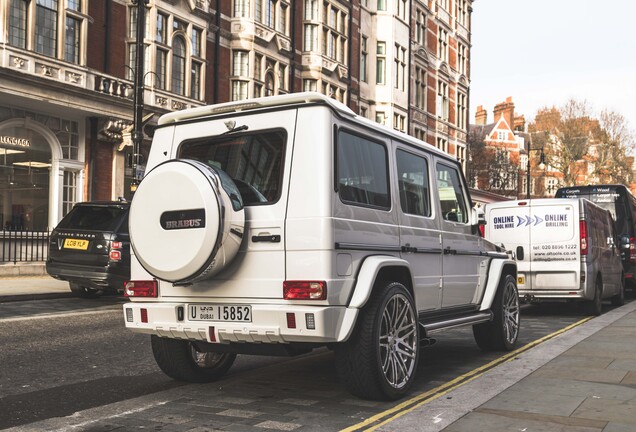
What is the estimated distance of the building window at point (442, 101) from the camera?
47.5 meters

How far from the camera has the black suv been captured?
41.2 ft

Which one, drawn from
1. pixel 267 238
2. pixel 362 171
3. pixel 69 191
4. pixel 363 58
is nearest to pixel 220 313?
pixel 267 238

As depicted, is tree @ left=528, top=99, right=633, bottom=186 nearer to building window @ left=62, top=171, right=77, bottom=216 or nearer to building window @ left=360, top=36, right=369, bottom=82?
building window @ left=360, top=36, right=369, bottom=82

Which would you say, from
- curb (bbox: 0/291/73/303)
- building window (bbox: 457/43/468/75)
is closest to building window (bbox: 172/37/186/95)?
curb (bbox: 0/291/73/303)

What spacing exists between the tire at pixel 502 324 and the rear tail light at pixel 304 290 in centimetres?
363

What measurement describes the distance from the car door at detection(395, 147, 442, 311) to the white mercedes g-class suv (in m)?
0.08

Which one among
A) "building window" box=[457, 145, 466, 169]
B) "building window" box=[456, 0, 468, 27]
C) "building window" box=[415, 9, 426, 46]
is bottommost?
"building window" box=[457, 145, 466, 169]

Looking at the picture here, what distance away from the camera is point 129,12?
76.5 feet

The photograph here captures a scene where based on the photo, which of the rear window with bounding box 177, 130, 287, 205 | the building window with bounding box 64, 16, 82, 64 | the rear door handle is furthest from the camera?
the building window with bounding box 64, 16, 82, 64

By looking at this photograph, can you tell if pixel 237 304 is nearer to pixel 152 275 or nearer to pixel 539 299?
pixel 152 275

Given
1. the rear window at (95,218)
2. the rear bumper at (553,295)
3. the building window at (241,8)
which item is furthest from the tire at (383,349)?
the building window at (241,8)

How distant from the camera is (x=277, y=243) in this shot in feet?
17.4

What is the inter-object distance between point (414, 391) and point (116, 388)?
2.59 meters

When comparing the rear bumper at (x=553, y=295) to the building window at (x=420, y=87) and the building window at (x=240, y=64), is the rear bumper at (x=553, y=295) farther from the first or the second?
the building window at (x=420, y=87)
